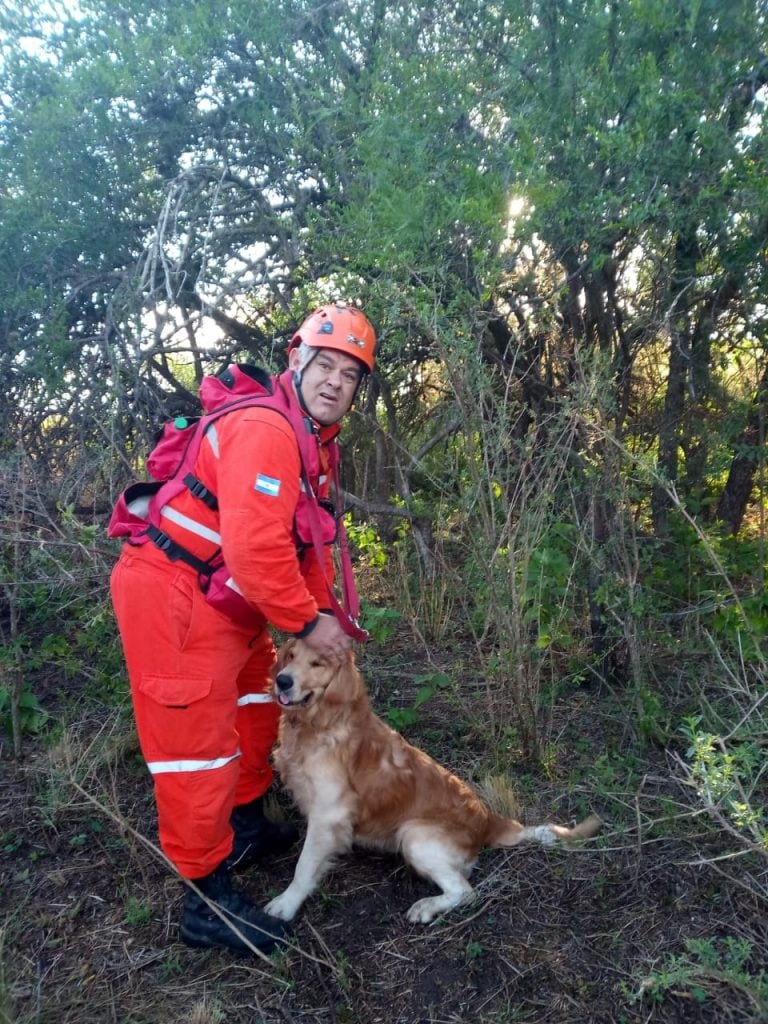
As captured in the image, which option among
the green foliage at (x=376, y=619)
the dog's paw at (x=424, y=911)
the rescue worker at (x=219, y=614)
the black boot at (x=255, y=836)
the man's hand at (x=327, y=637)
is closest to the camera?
the rescue worker at (x=219, y=614)

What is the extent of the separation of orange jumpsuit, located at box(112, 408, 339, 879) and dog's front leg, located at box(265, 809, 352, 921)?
0.34 meters

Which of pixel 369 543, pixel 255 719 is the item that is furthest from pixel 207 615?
pixel 369 543

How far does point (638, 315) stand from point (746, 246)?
0.84 metres

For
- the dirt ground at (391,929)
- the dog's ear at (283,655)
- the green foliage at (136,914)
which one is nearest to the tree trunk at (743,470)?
the dirt ground at (391,929)

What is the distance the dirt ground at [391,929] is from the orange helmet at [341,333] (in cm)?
199

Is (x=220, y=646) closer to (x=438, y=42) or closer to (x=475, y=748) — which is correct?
(x=475, y=748)

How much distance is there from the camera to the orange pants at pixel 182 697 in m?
2.96

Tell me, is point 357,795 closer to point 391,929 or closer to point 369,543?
point 391,929

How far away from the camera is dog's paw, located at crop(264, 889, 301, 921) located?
3203 mm

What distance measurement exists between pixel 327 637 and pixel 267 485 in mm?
674

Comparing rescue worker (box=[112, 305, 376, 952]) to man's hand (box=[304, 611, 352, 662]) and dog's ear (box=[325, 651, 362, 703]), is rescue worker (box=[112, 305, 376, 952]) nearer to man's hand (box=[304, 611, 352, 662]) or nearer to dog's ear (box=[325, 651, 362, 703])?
man's hand (box=[304, 611, 352, 662])

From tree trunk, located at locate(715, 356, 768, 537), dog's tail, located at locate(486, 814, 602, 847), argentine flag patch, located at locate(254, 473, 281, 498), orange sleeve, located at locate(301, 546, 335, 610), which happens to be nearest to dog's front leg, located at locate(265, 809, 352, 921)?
dog's tail, located at locate(486, 814, 602, 847)

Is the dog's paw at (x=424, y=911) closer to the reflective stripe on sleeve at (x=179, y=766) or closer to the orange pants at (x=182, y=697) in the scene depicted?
the orange pants at (x=182, y=697)

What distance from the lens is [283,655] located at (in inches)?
130
